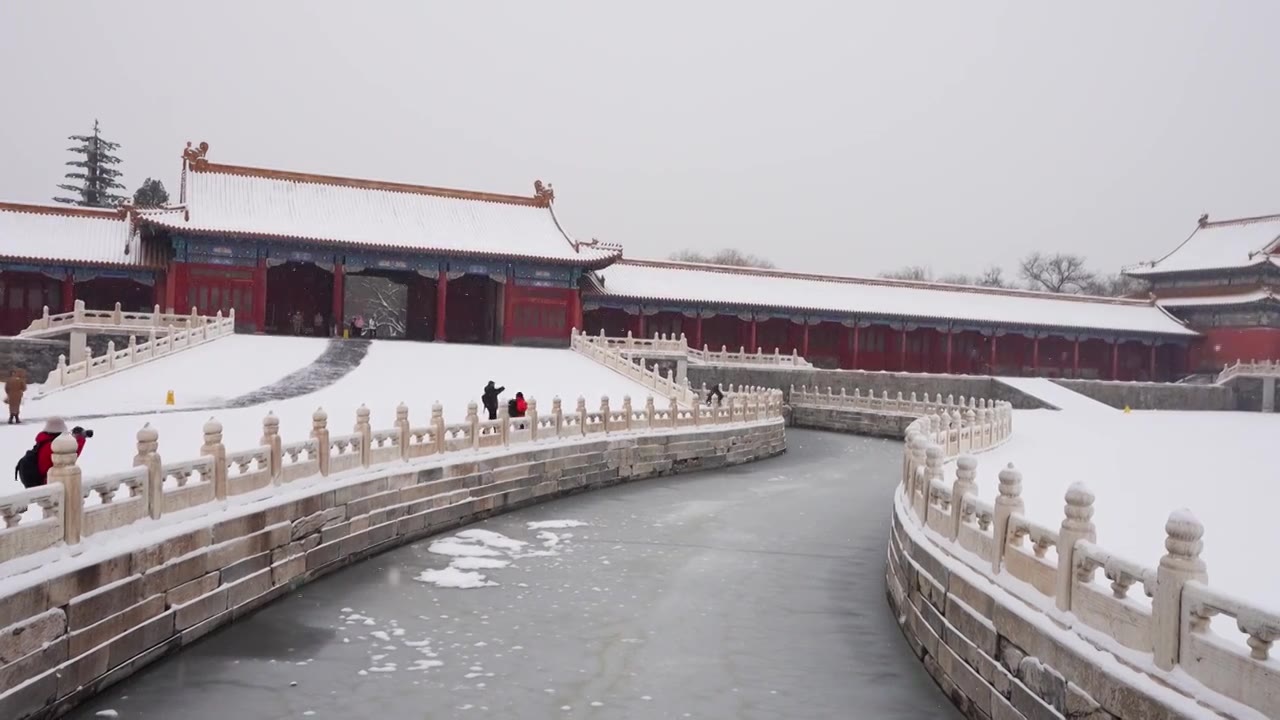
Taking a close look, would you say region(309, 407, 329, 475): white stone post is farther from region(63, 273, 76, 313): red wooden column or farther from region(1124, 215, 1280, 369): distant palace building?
region(1124, 215, 1280, 369): distant palace building

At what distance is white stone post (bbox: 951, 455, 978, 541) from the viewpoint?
973cm

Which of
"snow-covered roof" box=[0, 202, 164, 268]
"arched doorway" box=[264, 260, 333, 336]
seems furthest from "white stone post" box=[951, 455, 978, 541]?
"arched doorway" box=[264, 260, 333, 336]

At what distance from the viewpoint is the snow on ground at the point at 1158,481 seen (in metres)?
9.93

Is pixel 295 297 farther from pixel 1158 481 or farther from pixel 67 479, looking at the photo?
pixel 67 479

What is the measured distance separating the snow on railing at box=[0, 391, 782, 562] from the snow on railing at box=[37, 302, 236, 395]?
10.3m

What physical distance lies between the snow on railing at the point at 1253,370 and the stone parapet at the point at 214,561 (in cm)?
3735

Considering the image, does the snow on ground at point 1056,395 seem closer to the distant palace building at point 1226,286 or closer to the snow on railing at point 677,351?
the snow on railing at point 677,351

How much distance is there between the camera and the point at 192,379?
2428 centimetres

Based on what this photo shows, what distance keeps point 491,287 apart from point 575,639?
31.5m

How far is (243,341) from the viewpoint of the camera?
30859mm

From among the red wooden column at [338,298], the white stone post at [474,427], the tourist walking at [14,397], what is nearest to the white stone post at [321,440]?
the white stone post at [474,427]

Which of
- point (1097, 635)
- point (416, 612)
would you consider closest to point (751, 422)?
point (416, 612)

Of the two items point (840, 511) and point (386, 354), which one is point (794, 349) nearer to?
point (386, 354)

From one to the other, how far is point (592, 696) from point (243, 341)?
25.2 m
